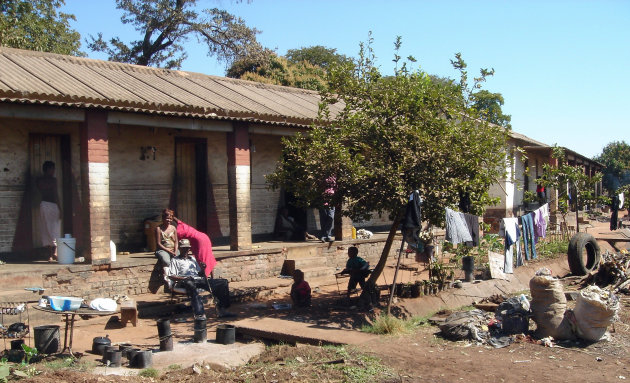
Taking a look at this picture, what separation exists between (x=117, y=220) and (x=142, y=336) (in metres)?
4.39

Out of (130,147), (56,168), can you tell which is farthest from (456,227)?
(56,168)

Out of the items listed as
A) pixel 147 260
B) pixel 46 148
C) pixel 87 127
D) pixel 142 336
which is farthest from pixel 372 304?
pixel 46 148

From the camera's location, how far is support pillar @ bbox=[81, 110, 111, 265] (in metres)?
10.8

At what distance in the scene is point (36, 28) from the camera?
23.0 meters

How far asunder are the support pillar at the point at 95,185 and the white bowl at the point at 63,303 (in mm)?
3476

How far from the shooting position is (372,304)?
9.99m

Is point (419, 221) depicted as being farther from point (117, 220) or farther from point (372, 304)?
point (117, 220)

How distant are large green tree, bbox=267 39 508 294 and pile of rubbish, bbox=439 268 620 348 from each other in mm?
1818

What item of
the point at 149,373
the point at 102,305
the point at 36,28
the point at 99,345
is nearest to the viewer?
the point at 149,373

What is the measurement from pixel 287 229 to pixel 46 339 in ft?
28.1

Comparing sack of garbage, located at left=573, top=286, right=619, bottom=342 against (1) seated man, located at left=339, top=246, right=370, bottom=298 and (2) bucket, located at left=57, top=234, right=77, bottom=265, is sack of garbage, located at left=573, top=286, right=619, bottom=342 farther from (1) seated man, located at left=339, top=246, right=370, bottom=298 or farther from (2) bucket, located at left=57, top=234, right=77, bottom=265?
(2) bucket, located at left=57, top=234, right=77, bottom=265

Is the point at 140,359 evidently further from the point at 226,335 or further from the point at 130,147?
the point at 130,147

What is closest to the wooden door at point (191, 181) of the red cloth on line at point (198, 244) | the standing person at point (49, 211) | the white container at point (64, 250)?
the standing person at point (49, 211)

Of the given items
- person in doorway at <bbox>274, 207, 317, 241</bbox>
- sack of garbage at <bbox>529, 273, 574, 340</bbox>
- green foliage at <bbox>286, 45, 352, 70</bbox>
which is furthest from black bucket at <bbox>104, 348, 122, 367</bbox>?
green foliage at <bbox>286, 45, 352, 70</bbox>
